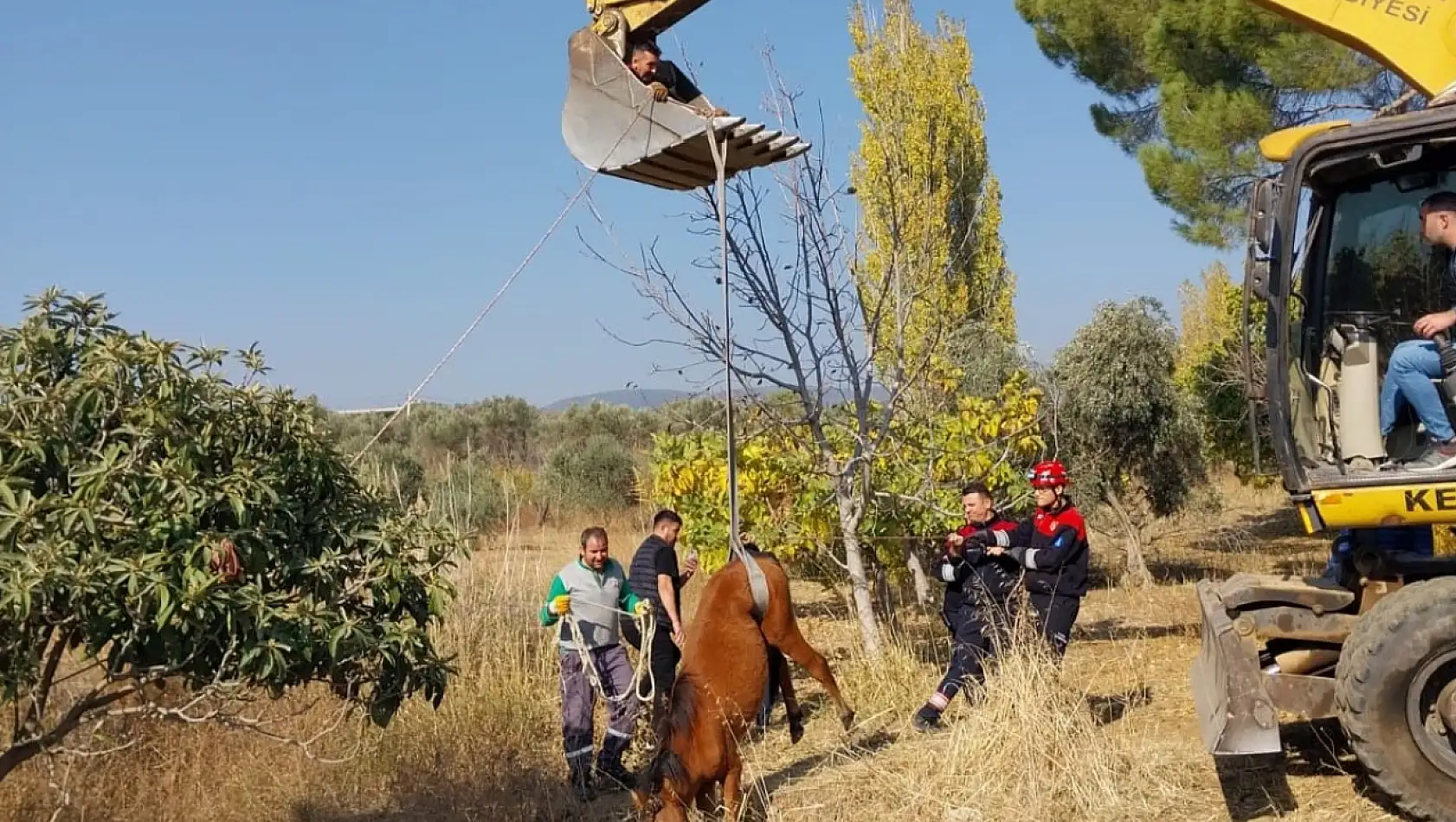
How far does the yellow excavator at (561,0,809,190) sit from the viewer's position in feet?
18.2

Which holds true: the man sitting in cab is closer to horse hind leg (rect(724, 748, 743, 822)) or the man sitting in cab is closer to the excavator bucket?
the excavator bucket

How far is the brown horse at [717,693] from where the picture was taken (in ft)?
17.9

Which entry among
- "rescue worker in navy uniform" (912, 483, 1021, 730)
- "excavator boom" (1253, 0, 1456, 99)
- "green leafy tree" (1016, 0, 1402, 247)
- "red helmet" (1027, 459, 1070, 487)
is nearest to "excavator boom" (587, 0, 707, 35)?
"excavator boom" (1253, 0, 1456, 99)

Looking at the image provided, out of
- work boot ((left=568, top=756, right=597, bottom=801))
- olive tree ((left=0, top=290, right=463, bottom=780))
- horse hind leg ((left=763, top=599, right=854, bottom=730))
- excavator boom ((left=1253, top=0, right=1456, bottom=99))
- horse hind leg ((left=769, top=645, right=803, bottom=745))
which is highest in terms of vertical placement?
excavator boom ((left=1253, top=0, right=1456, bottom=99))

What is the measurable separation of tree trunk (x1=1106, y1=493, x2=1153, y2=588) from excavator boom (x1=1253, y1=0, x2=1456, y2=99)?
8.76 meters

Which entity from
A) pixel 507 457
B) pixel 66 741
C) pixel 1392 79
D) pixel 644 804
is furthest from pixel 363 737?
pixel 507 457

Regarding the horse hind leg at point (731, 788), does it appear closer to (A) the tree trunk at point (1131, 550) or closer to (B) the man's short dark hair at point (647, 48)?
(B) the man's short dark hair at point (647, 48)

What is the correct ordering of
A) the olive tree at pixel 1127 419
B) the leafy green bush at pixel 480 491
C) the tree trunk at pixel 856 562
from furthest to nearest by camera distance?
the leafy green bush at pixel 480 491 < the olive tree at pixel 1127 419 < the tree trunk at pixel 856 562

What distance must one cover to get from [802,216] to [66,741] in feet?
16.7

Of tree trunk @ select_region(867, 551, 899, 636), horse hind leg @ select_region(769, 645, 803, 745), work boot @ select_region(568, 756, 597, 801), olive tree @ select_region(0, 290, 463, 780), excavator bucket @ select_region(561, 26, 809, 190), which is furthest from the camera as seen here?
tree trunk @ select_region(867, 551, 899, 636)

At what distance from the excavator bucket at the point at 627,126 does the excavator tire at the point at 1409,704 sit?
340 cm

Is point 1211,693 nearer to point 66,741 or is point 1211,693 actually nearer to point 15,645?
point 15,645

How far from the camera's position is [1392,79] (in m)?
11.8

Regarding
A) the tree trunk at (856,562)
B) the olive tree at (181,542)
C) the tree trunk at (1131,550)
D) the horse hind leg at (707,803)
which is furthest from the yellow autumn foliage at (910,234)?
the olive tree at (181,542)
